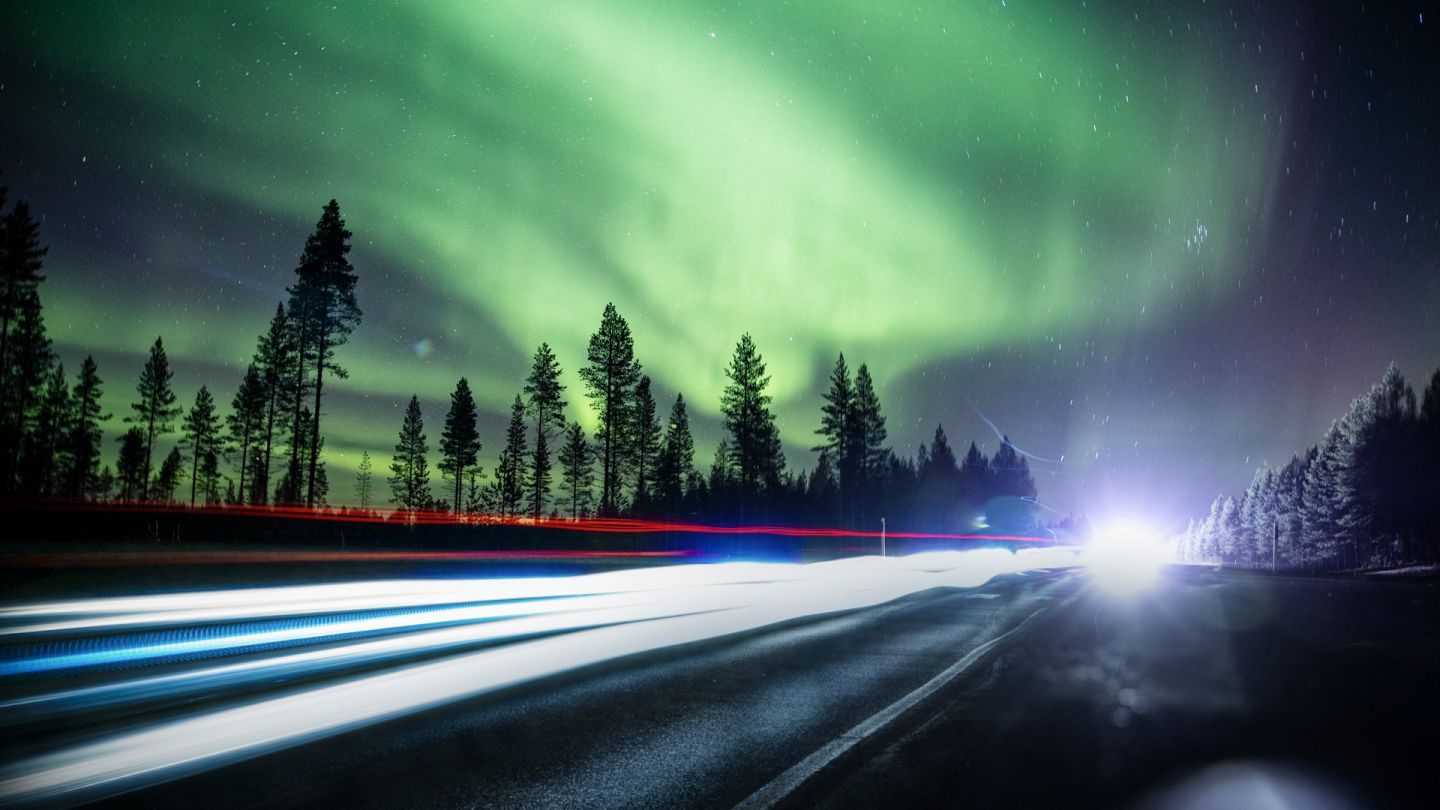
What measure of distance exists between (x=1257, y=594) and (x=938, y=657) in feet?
62.9

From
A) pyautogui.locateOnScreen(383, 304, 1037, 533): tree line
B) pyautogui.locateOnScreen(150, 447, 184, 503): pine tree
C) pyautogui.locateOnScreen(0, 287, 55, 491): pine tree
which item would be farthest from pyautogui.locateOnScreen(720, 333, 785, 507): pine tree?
pyautogui.locateOnScreen(150, 447, 184, 503): pine tree

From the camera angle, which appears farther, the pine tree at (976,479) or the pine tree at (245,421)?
the pine tree at (976,479)

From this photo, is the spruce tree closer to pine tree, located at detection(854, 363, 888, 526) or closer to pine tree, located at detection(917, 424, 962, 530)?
pine tree, located at detection(854, 363, 888, 526)

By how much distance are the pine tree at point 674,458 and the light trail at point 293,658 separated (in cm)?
6982

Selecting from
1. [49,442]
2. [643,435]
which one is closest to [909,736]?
[643,435]

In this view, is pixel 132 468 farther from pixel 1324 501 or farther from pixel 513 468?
pixel 1324 501

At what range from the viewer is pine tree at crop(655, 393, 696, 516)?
8644 centimetres

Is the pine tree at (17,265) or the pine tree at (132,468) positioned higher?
the pine tree at (17,265)

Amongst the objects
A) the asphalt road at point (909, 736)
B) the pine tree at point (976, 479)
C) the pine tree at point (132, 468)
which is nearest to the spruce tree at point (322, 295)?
the asphalt road at point (909, 736)

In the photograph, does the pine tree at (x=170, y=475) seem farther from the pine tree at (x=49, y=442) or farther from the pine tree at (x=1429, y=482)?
the pine tree at (x=1429, y=482)

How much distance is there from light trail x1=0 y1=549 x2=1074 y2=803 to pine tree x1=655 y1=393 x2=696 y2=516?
69816 millimetres

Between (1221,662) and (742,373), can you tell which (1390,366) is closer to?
(742,373)

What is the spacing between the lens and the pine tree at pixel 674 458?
86438mm

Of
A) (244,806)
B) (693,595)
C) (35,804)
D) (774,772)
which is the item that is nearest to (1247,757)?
(774,772)
